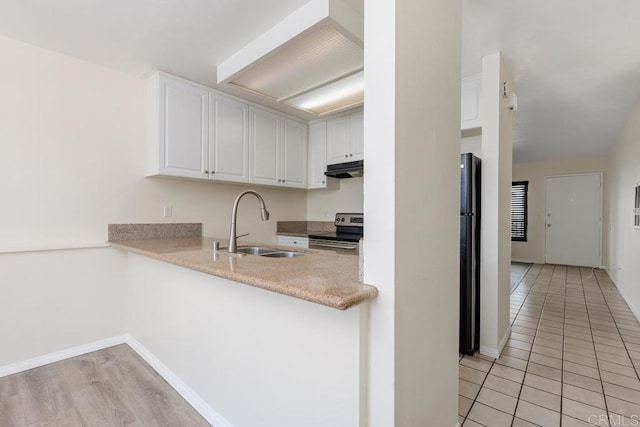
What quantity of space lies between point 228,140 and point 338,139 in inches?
49.8

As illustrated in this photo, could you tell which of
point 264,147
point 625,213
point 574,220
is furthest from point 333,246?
point 574,220

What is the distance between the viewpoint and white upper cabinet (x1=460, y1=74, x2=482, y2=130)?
2.40m

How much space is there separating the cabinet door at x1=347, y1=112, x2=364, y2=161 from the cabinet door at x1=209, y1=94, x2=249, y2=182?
1.16 m

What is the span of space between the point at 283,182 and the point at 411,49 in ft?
8.54

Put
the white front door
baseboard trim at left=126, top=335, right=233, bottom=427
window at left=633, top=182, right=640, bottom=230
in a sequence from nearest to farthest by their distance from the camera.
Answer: baseboard trim at left=126, top=335, right=233, bottom=427 < window at left=633, top=182, right=640, bottom=230 < the white front door

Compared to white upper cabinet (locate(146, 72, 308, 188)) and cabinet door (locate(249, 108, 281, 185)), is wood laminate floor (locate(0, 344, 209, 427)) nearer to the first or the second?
white upper cabinet (locate(146, 72, 308, 188))

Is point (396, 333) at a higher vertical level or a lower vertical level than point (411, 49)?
lower

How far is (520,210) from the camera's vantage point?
6.70m

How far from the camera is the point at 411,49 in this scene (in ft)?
3.24

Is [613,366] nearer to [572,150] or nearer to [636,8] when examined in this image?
[636,8]

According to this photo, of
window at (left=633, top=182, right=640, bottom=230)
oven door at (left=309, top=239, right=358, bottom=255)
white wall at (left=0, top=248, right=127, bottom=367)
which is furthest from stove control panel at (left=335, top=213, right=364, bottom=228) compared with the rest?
window at (left=633, top=182, right=640, bottom=230)

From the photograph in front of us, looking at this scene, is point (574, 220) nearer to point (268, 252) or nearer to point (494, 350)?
point (494, 350)

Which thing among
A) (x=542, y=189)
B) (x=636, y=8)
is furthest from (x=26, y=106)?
(x=542, y=189)

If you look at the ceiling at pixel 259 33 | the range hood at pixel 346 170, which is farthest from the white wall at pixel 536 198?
the range hood at pixel 346 170
